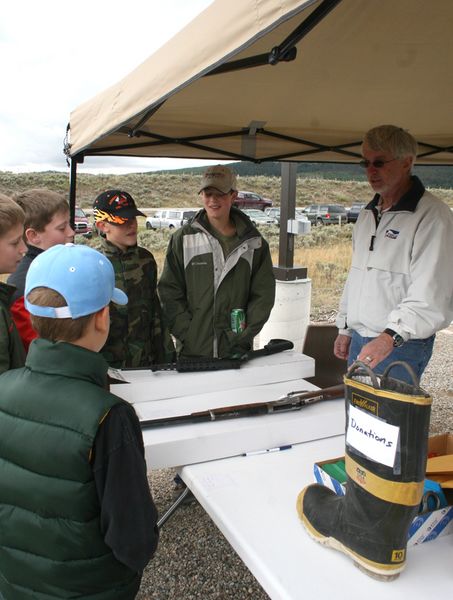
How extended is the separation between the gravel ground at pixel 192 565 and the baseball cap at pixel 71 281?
1.77 m

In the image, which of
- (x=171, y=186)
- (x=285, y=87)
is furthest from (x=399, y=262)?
(x=171, y=186)

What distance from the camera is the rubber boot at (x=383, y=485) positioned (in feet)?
2.99

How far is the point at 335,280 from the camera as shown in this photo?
45.5 ft

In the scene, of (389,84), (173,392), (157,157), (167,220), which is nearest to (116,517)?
(173,392)

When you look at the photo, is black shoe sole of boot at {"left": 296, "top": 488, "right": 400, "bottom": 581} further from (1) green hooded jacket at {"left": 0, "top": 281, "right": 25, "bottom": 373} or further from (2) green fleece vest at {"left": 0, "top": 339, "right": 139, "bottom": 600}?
(1) green hooded jacket at {"left": 0, "top": 281, "right": 25, "bottom": 373}

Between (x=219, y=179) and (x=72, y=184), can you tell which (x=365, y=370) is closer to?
(x=219, y=179)

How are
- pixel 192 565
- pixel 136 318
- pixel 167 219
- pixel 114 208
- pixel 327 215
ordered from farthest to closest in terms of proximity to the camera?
pixel 327 215 → pixel 167 219 → pixel 136 318 → pixel 114 208 → pixel 192 565

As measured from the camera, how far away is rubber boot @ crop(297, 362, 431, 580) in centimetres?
91

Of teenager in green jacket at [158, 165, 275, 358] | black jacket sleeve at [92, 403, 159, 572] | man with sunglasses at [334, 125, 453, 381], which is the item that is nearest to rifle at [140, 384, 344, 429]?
man with sunglasses at [334, 125, 453, 381]

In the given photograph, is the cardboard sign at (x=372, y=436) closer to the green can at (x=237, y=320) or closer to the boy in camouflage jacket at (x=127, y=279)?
the boy in camouflage jacket at (x=127, y=279)

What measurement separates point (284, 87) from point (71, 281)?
2165mm

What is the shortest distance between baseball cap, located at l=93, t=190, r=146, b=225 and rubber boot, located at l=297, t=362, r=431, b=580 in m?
1.87

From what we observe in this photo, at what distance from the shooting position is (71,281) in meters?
1.18

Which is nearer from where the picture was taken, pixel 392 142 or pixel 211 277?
pixel 392 142
